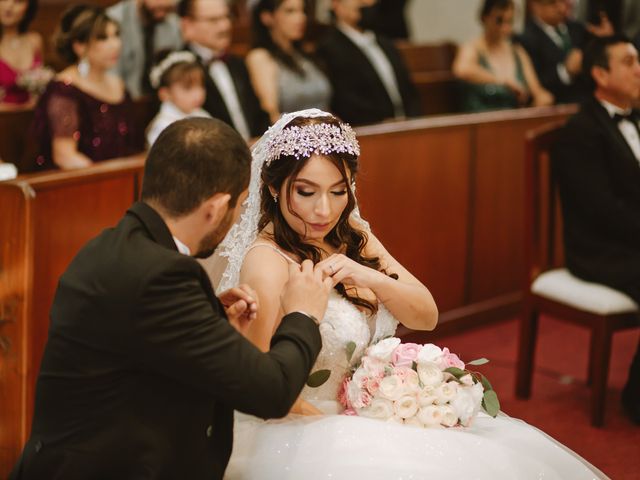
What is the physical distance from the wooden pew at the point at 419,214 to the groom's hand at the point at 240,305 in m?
1.30

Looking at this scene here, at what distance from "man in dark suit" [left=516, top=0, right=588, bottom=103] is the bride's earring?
336cm

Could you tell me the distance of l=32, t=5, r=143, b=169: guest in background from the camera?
14.8ft

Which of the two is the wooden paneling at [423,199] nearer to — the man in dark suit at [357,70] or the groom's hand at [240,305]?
the man in dark suit at [357,70]

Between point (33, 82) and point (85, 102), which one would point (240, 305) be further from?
point (33, 82)

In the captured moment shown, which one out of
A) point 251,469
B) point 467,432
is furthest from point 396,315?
point 251,469

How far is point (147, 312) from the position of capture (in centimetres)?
189

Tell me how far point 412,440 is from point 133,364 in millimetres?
745

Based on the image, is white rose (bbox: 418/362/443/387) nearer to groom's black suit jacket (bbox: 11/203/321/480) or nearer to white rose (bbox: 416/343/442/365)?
white rose (bbox: 416/343/442/365)

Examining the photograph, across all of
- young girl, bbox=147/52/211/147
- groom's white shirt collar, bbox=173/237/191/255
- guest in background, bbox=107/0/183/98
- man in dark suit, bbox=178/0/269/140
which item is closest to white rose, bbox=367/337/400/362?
groom's white shirt collar, bbox=173/237/191/255

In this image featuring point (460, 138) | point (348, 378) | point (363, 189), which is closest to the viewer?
point (348, 378)

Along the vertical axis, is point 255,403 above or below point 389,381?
above

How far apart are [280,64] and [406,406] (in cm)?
336

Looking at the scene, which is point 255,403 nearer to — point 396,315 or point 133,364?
point 133,364

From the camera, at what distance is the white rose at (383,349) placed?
8.29 ft
